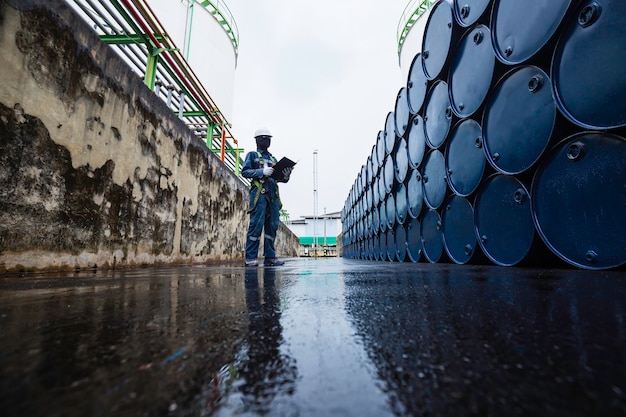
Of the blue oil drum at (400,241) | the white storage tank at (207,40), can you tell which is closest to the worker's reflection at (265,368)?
the blue oil drum at (400,241)

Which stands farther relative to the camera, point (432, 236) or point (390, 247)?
point (390, 247)

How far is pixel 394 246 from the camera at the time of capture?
165 inches

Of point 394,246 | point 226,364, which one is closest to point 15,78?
point 226,364

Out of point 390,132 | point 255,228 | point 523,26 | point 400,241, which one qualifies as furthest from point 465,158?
point 255,228

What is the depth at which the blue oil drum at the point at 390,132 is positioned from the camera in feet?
13.1

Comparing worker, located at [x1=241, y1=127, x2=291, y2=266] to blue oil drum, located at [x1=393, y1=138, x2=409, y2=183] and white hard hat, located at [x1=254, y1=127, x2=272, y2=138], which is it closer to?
white hard hat, located at [x1=254, y1=127, x2=272, y2=138]

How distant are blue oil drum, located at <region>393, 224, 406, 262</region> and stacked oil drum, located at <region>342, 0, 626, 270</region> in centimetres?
66

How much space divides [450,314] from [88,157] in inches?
87.2

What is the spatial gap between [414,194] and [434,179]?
523 mm

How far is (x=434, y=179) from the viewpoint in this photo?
9.21 ft

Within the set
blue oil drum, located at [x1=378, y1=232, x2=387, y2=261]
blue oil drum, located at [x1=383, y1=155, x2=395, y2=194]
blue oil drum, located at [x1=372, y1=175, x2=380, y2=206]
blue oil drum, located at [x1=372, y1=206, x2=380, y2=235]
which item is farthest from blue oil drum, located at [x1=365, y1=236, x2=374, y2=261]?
blue oil drum, located at [x1=383, y1=155, x2=395, y2=194]

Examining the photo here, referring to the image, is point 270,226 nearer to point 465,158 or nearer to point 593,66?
point 465,158

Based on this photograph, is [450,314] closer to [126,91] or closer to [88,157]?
[88,157]

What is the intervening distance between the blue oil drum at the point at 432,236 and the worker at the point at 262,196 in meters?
1.62
